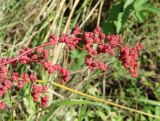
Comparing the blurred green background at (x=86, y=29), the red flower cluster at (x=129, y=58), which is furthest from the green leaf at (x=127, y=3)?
the red flower cluster at (x=129, y=58)

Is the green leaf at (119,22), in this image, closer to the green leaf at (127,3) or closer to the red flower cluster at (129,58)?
the green leaf at (127,3)

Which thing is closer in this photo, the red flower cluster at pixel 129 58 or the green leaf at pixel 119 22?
the red flower cluster at pixel 129 58

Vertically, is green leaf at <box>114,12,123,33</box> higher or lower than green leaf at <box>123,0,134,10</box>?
lower

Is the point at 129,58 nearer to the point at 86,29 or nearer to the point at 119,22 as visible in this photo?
the point at 119,22

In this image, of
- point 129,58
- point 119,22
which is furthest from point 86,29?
point 129,58

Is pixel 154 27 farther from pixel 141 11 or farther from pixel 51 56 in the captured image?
pixel 51 56

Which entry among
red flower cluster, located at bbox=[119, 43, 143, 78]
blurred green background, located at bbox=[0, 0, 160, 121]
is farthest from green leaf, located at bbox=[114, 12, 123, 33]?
red flower cluster, located at bbox=[119, 43, 143, 78]

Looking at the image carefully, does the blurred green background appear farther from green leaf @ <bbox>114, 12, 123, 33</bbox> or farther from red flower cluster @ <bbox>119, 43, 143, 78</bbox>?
red flower cluster @ <bbox>119, 43, 143, 78</bbox>

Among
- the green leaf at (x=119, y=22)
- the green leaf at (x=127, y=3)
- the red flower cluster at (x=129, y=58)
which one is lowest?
the red flower cluster at (x=129, y=58)
